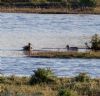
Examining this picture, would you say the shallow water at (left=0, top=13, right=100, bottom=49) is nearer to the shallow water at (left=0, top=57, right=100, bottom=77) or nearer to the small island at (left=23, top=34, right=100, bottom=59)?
the small island at (left=23, top=34, right=100, bottom=59)

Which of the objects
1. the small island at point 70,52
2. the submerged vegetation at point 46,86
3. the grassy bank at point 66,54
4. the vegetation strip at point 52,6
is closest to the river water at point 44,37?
the small island at point 70,52

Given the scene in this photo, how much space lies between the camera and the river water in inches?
1658

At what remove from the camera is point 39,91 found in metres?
23.3

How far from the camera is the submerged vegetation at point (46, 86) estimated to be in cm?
2242

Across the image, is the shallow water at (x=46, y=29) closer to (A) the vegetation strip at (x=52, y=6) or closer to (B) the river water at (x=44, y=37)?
(B) the river water at (x=44, y=37)

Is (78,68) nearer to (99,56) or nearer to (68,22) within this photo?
(99,56)

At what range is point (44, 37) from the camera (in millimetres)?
64875

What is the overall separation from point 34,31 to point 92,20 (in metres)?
21.2

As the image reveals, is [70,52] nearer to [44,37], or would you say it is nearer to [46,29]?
[44,37]

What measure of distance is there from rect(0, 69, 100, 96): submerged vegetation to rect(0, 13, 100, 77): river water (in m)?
9.83

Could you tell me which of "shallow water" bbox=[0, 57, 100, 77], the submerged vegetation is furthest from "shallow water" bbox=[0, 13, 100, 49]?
the submerged vegetation

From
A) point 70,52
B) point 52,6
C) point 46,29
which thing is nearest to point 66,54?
point 70,52

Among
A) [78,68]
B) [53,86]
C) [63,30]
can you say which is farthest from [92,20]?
[53,86]

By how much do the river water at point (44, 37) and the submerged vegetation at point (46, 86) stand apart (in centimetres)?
983
